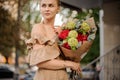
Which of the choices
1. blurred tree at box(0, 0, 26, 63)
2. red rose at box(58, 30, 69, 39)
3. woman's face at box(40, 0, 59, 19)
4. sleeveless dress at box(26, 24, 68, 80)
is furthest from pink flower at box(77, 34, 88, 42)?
blurred tree at box(0, 0, 26, 63)

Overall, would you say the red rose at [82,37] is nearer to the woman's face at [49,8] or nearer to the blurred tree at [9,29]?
the woman's face at [49,8]

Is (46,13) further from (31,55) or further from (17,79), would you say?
(17,79)

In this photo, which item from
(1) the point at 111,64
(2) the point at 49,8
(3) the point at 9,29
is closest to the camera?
(2) the point at 49,8

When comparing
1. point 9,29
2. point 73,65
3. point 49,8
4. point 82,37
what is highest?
point 49,8

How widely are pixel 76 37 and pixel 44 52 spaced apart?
13.2 inches

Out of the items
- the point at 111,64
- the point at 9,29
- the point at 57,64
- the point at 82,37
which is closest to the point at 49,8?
the point at 82,37

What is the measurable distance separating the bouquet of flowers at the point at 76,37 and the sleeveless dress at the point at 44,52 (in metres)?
0.09

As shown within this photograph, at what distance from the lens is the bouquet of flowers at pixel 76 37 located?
3184mm

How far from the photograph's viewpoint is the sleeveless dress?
317cm

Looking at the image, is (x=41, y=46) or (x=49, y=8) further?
(x=49, y=8)

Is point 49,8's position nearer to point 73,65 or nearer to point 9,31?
point 73,65

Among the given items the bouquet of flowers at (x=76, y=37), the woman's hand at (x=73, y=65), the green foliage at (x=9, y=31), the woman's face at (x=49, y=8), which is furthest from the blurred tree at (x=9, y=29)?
the woman's hand at (x=73, y=65)

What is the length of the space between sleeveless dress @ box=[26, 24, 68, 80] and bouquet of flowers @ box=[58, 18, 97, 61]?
3.5 inches

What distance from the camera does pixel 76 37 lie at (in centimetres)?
326
